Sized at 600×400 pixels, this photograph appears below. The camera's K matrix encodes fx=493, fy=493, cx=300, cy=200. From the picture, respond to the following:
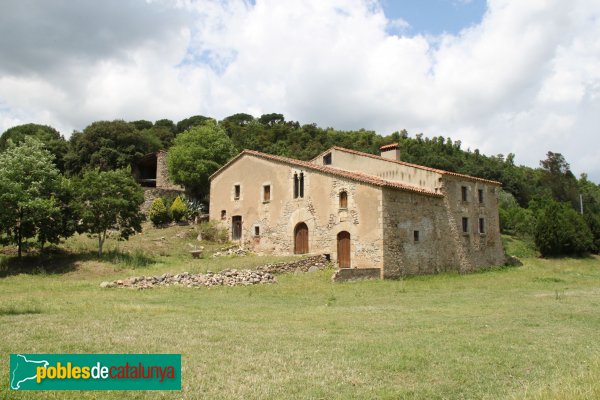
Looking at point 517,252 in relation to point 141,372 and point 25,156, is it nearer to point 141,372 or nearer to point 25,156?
point 25,156

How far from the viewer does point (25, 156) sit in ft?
79.9

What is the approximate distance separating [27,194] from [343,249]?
51.6 ft

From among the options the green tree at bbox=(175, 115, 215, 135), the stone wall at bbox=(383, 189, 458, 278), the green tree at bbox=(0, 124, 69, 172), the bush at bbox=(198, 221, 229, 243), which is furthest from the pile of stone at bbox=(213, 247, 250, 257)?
the green tree at bbox=(175, 115, 215, 135)

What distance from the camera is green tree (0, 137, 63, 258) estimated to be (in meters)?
23.0

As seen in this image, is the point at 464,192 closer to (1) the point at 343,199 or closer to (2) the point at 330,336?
(1) the point at 343,199

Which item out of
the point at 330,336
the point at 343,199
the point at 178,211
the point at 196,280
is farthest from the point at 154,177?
the point at 330,336

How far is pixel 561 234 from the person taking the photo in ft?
123

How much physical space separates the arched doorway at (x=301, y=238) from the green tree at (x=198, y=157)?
1608 cm

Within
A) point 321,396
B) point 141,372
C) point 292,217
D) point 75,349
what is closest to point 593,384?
point 321,396

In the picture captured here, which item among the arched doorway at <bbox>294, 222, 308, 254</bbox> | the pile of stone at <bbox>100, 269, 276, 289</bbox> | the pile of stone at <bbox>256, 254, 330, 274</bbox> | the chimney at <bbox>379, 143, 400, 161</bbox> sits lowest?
the pile of stone at <bbox>100, 269, 276, 289</bbox>

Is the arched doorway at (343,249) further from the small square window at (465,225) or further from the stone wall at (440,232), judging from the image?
the small square window at (465,225)

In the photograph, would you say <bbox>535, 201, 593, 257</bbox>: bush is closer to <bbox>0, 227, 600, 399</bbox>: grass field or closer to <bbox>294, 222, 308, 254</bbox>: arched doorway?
<bbox>0, 227, 600, 399</bbox>: grass field

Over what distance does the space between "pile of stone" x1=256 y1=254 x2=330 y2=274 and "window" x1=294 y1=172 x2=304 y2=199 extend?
427 centimetres

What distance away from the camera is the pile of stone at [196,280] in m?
18.9
